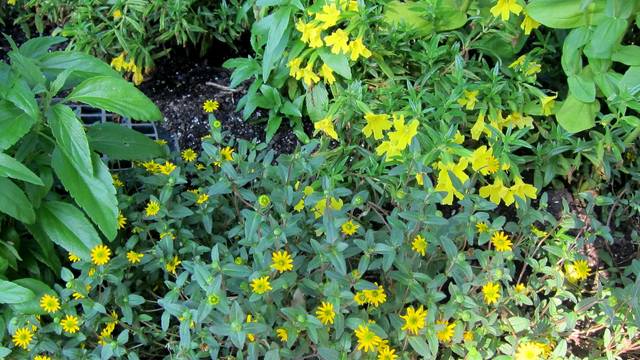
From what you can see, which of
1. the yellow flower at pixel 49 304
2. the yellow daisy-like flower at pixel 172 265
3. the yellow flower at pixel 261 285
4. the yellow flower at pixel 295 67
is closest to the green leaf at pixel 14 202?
the yellow flower at pixel 49 304

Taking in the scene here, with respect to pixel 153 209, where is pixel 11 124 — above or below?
above

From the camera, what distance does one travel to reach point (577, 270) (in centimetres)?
177

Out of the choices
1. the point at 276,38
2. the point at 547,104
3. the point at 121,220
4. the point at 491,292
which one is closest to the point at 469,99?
the point at 547,104

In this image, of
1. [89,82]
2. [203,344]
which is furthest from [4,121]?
[203,344]

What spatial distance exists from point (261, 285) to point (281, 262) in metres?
0.08

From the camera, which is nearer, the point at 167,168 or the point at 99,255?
the point at 99,255

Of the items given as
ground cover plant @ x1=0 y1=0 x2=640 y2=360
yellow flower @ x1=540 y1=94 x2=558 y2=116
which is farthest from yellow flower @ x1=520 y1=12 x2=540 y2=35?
yellow flower @ x1=540 y1=94 x2=558 y2=116

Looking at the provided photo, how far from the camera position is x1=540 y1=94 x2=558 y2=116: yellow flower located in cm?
212

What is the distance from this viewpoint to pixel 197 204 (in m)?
1.95

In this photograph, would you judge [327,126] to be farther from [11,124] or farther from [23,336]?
[23,336]

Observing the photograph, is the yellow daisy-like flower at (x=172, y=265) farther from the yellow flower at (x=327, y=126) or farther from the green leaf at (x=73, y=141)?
the yellow flower at (x=327, y=126)

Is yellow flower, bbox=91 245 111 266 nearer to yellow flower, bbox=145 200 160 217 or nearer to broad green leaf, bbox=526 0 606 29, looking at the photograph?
yellow flower, bbox=145 200 160 217

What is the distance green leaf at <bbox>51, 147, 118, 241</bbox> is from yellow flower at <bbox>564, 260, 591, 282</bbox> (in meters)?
1.15

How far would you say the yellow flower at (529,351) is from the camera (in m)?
1.57
